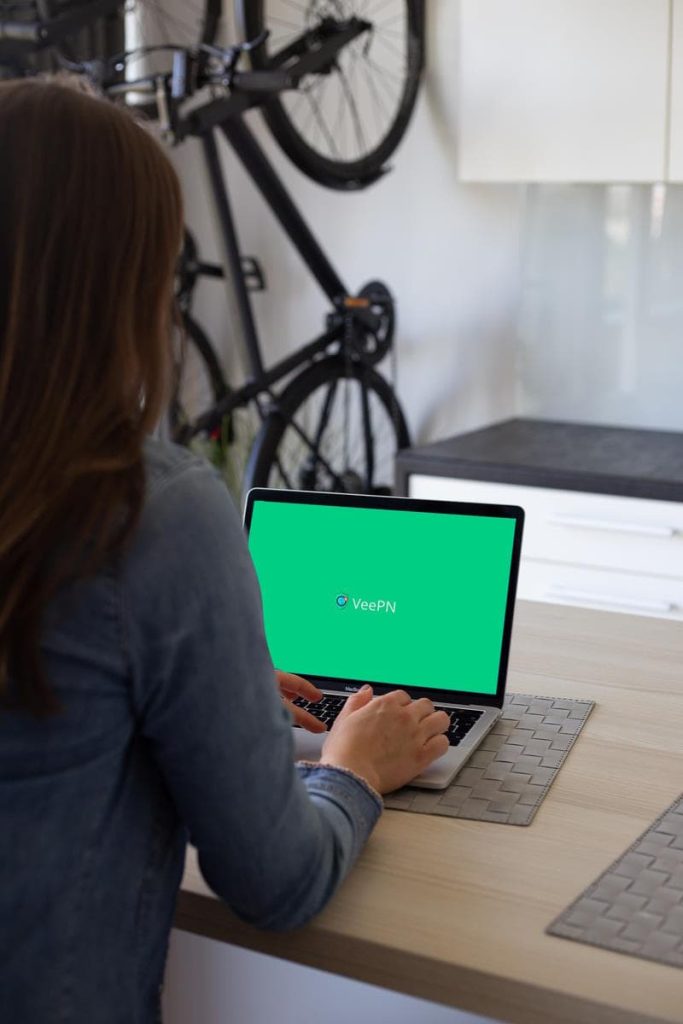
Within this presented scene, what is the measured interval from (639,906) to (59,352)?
55 cm

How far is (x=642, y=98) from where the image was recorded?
2.77m

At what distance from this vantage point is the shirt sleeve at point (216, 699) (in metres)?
0.83

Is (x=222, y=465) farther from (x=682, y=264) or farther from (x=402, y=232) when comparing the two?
(x=682, y=264)

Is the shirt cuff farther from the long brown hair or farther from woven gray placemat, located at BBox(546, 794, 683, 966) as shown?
the long brown hair

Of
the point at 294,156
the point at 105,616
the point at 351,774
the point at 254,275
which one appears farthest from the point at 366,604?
the point at 254,275

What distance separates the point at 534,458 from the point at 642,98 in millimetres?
776

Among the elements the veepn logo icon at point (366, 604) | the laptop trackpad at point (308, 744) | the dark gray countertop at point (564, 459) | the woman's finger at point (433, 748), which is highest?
the veepn logo icon at point (366, 604)

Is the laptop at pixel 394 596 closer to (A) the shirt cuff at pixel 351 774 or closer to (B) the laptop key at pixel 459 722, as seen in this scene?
(B) the laptop key at pixel 459 722

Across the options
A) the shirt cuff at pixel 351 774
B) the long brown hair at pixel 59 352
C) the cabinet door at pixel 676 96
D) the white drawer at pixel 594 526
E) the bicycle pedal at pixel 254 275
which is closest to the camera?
the long brown hair at pixel 59 352

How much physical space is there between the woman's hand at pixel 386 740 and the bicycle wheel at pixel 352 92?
215cm

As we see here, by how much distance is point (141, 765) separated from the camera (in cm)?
89

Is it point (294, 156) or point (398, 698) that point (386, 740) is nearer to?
point (398, 698)

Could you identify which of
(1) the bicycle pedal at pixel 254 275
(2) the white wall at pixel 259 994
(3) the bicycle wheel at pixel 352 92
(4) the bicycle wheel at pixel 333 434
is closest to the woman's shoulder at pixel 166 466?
(2) the white wall at pixel 259 994

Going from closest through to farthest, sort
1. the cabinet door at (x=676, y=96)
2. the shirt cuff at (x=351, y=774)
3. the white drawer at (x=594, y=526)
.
A: the shirt cuff at (x=351, y=774), the white drawer at (x=594, y=526), the cabinet door at (x=676, y=96)
